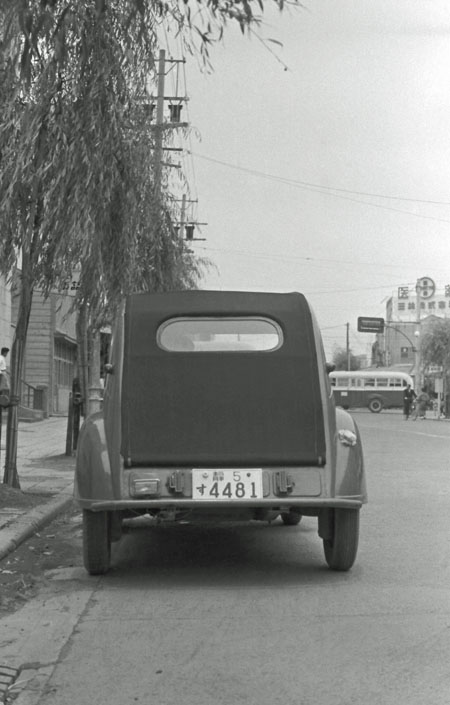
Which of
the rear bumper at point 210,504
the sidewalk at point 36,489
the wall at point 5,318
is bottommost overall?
the sidewalk at point 36,489

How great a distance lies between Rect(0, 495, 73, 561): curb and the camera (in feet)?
25.9

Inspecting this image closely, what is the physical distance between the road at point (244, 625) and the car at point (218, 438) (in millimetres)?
438

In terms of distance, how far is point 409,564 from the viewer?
24.2 feet

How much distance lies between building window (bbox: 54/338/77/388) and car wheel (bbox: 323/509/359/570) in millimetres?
35642

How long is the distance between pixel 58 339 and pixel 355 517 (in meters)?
36.6

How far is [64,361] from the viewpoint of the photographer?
45.3 metres

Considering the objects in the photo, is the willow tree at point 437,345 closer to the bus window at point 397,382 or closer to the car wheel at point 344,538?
the bus window at point 397,382

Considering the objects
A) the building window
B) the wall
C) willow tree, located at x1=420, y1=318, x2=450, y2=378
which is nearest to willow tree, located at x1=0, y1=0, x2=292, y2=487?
the wall

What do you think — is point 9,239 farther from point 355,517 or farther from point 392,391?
point 392,391

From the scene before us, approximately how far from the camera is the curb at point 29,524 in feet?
25.9

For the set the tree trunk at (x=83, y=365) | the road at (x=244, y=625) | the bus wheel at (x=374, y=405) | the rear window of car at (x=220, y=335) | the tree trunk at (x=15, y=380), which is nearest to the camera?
the road at (x=244, y=625)

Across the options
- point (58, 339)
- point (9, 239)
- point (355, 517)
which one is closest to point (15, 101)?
point (9, 239)

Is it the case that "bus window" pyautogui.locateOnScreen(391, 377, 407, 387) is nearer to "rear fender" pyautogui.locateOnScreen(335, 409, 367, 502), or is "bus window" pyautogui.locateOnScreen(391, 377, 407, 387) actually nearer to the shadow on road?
the shadow on road

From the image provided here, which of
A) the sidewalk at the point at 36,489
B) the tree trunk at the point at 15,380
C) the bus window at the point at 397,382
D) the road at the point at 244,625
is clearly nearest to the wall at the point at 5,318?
the sidewalk at the point at 36,489
